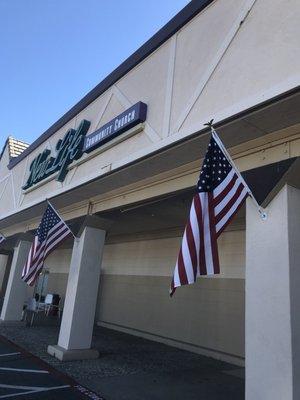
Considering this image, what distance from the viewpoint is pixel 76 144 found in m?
11.1

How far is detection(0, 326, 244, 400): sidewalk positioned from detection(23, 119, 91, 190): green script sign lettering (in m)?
5.21

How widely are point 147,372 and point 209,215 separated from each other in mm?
5651

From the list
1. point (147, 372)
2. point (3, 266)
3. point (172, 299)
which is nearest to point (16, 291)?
point (172, 299)

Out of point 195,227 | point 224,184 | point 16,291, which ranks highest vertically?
point 224,184

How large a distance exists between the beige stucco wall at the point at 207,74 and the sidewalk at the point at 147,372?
179 inches

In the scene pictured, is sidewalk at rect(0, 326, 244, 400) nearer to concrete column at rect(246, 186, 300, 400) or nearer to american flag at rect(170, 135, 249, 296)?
concrete column at rect(246, 186, 300, 400)

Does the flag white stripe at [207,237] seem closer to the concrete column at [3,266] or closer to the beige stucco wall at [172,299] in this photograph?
the beige stucco wall at [172,299]

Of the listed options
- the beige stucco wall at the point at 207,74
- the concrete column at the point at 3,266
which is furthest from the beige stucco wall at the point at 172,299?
the concrete column at the point at 3,266

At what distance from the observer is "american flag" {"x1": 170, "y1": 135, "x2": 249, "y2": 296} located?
16.8 ft

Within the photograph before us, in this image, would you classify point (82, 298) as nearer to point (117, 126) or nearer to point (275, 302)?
point (117, 126)

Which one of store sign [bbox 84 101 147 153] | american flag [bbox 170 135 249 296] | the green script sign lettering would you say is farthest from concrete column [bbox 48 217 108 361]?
american flag [bbox 170 135 249 296]

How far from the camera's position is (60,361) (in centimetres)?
990

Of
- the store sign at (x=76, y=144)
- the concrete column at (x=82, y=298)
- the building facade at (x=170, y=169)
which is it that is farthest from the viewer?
the concrete column at (x=82, y=298)

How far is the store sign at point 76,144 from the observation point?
8648 mm
